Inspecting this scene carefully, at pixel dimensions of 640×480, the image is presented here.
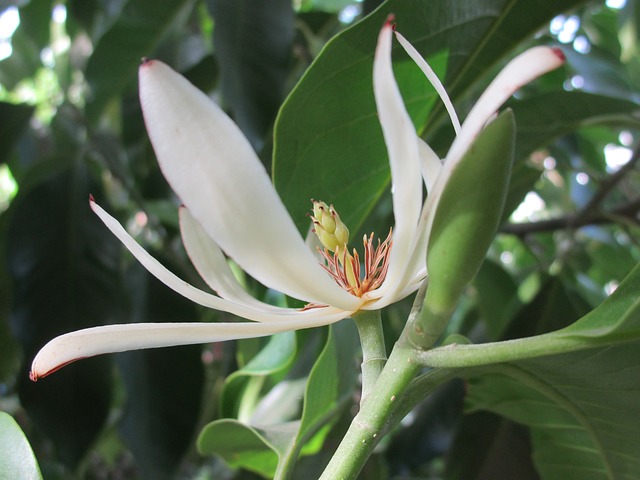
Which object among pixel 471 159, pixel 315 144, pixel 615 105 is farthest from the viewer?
pixel 615 105

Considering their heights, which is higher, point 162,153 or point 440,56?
point 440,56

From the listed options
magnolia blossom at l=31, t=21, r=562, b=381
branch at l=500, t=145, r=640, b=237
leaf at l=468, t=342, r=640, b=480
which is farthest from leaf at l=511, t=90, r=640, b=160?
magnolia blossom at l=31, t=21, r=562, b=381

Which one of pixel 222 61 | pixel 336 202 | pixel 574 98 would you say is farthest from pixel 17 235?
pixel 574 98

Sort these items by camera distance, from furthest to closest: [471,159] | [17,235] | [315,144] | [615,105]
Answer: [17,235], [615,105], [315,144], [471,159]

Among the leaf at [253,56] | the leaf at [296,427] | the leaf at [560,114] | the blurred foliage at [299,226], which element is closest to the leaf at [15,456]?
the blurred foliage at [299,226]

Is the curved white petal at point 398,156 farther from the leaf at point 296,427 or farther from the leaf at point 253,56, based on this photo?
the leaf at point 253,56

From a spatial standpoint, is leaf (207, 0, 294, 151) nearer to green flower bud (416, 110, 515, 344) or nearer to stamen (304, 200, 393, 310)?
stamen (304, 200, 393, 310)

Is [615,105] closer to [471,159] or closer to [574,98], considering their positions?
[574,98]
